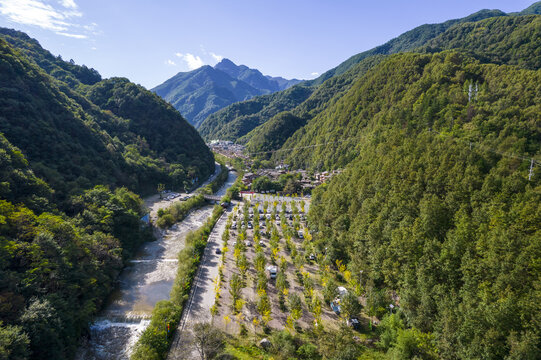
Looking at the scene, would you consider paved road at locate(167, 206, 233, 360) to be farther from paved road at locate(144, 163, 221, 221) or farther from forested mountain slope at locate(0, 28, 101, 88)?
forested mountain slope at locate(0, 28, 101, 88)

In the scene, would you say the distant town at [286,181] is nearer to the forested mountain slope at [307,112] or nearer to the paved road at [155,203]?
the paved road at [155,203]

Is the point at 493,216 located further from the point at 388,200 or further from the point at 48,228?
the point at 48,228

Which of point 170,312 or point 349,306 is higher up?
point 170,312

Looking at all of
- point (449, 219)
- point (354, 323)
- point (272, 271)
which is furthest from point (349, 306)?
point (449, 219)

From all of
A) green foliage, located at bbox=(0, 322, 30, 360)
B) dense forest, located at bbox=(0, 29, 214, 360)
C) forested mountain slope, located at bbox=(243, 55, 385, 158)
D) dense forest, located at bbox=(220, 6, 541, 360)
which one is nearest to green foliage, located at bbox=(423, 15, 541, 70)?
dense forest, located at bbox=(220, 6, 541, 360)

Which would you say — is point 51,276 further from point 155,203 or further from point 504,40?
point 504,40

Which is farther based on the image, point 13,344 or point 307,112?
point 307,112

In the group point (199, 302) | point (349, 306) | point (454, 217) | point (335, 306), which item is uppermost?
point (454, 217)
